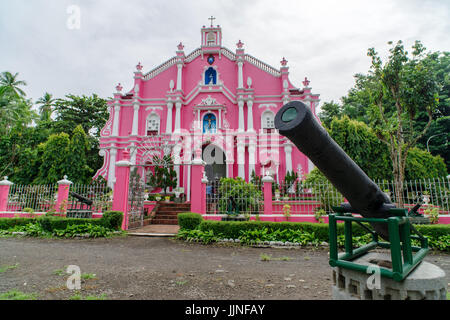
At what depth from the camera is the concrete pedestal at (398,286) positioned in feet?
4.79

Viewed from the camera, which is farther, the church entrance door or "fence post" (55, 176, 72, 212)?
the church entrance door

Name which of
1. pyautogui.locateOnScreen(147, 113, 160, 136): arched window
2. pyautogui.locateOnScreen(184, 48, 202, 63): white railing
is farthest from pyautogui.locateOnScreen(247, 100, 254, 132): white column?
pyautogui.locateOnScreen(147, 113, 160, 136): arched window

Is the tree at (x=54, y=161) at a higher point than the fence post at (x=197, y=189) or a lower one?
higher

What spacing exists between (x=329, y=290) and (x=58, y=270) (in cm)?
436

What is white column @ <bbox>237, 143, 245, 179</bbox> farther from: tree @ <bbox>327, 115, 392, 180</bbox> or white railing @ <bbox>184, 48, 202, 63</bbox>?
white railing @ <bbox>184, 48, 202, 63</bbox>

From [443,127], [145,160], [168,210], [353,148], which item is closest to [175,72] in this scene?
[145,160]

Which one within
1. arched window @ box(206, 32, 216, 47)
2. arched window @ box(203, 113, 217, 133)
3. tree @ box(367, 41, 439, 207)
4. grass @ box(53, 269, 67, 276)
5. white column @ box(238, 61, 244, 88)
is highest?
arched window @ box(206, 32, 216, 47)

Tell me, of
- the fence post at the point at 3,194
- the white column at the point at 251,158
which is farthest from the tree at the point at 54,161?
the white column at the point at 251,158

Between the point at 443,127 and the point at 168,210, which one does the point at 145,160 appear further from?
the point at 443,127

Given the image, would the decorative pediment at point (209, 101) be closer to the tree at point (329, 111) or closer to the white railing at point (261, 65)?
the white railing at point (261, 65)

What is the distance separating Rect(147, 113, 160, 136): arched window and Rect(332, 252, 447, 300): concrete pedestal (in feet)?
52.5

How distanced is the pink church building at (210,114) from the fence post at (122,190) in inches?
230

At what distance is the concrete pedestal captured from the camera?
4.79 feet

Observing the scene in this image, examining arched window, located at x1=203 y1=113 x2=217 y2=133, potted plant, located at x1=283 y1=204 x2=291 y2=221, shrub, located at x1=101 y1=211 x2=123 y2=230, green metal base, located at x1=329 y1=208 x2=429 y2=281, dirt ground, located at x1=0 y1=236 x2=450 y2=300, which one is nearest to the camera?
green metal base, located at x1=329 y1=208 x2=429 y2=281
